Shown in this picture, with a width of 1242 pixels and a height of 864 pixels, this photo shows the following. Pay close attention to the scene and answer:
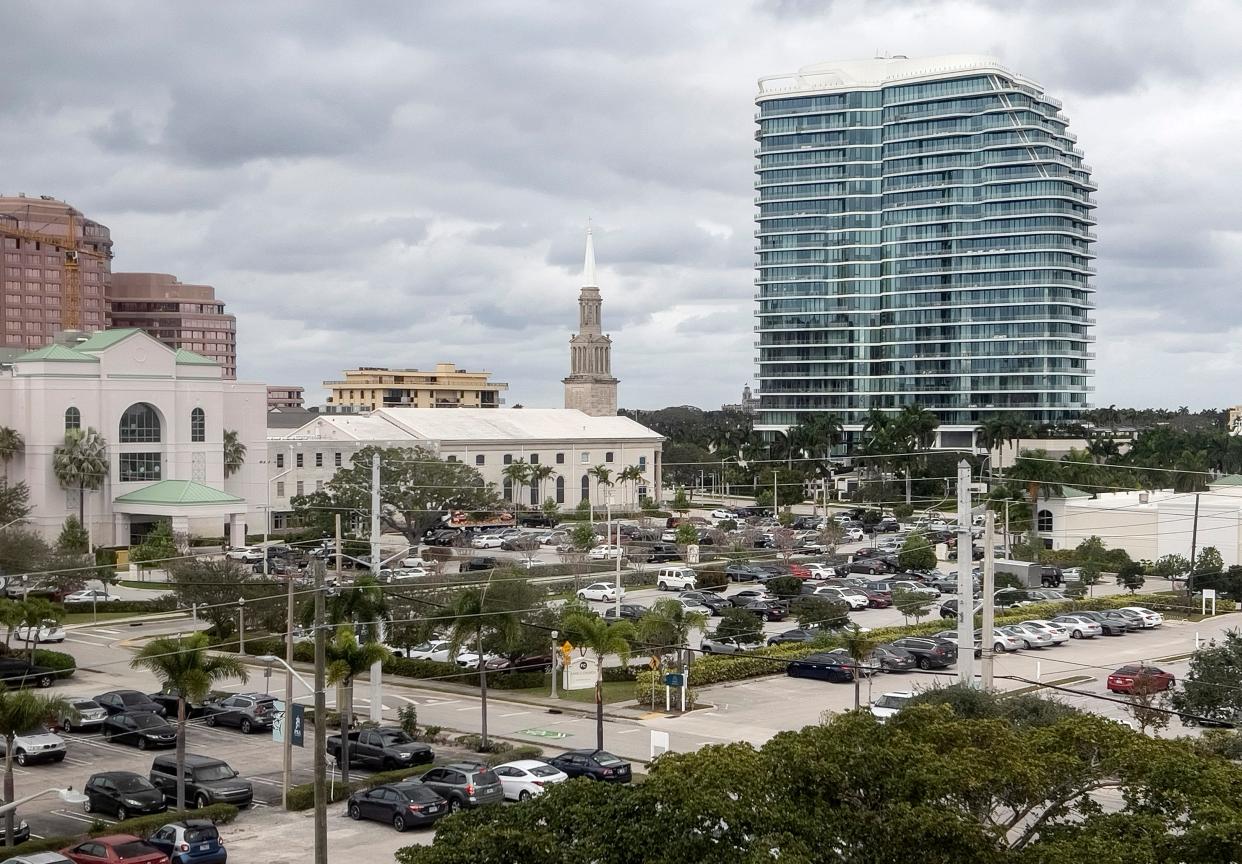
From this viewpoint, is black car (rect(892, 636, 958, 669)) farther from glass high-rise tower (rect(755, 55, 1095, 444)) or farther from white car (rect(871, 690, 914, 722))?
glass high-rise tower (rect(755, 55, 1095, 444))

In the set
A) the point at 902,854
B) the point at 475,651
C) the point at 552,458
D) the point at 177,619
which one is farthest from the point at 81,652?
the point at 552,458

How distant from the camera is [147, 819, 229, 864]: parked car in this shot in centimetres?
2784

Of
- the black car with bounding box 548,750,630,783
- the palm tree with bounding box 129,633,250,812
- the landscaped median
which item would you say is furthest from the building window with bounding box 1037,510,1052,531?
the palm tree with bounding box 129,633,250,812

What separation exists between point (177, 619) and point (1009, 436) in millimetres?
98821

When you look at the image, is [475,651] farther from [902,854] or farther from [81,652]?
[902,854]

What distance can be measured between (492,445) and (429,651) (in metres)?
65.7

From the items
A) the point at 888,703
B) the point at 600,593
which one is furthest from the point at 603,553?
the point at 888,703

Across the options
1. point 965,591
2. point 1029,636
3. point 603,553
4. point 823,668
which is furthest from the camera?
point 603,553

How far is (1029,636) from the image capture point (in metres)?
56.6

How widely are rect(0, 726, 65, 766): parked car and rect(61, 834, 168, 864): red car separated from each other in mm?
9800

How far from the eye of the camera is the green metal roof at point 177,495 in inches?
3398

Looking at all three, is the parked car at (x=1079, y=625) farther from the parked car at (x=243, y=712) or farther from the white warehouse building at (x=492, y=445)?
the white warehouse building at (x=492, y=445)

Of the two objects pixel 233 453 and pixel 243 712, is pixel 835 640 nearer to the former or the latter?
pixel 243 712

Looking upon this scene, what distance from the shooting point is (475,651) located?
5047 cm
